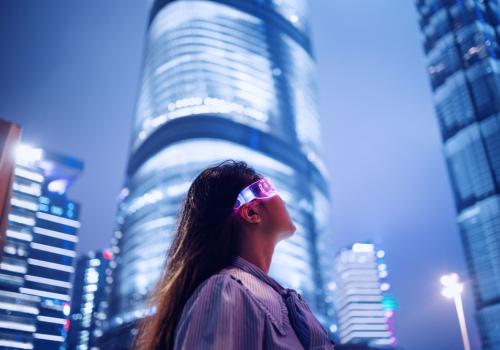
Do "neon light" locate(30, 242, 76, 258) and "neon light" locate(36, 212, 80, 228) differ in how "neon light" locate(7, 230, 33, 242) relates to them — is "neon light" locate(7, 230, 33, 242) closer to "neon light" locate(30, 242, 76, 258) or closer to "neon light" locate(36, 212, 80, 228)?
"neon light" locate(30, 242, 76, 258)

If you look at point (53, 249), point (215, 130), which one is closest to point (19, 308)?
point (53, 249)

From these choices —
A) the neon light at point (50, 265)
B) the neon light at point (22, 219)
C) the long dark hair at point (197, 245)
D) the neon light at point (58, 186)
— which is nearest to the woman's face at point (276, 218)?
the long dark hair at point (197, 245)

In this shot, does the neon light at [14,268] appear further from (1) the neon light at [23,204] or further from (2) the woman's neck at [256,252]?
(2) the woman's neck at [256,252]

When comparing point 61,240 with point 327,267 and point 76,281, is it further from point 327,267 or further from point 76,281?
point 327,267

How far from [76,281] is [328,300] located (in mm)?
72494

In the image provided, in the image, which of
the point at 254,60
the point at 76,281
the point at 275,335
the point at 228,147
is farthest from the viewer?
the point at 76,281

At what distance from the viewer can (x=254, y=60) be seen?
80125 millimetres

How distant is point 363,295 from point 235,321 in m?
161

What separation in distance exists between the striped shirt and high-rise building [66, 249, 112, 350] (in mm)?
96803

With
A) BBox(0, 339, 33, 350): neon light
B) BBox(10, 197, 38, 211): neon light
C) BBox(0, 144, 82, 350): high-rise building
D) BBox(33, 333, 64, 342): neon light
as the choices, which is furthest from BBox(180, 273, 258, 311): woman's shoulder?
BBox(33, 333, 64, 342): neon light

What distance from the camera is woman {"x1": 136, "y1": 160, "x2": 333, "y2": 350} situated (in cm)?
129

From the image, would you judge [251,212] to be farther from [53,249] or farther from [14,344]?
[53,249]

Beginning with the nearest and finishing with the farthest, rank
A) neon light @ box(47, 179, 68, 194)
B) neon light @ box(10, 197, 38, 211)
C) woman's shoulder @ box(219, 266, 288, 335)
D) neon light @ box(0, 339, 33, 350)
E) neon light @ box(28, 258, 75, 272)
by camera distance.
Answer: woman's shoulder @ box(219, 266, 288, 335) < neon light @ box(0, 339, 33, 350) < neon light @ box(10, 197, 38, 211) < neon light @ box(28, 258, 75, 272) < neon light @ box(47, 179, 68, 194)

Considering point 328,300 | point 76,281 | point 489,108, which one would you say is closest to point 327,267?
point 328,300
